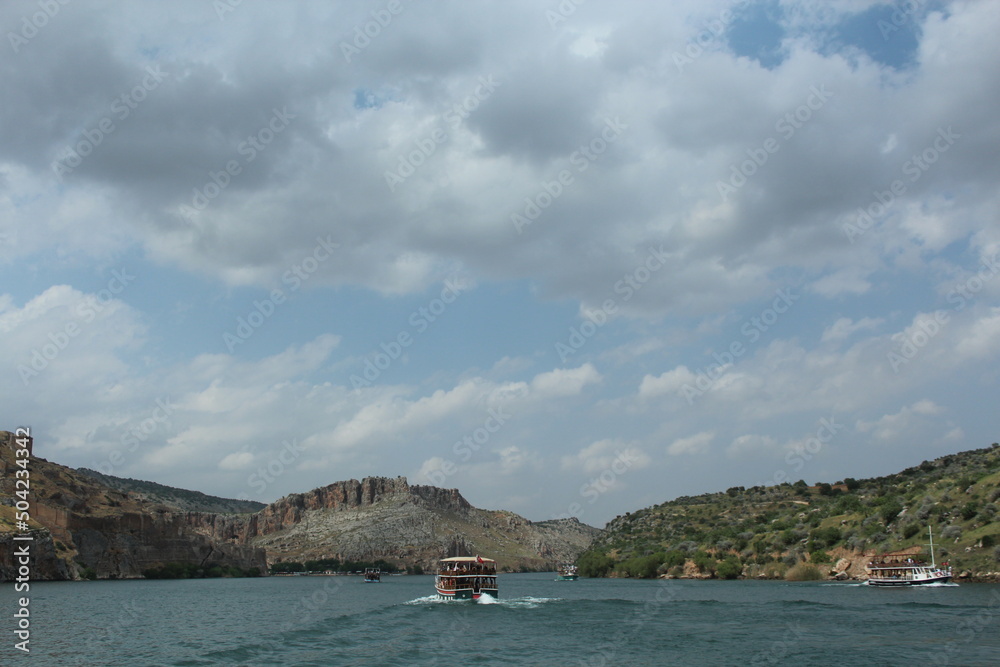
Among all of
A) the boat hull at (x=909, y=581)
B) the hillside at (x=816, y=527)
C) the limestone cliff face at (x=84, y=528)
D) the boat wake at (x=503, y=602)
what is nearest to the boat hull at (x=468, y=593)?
the boat wake at (x=503, y=602)

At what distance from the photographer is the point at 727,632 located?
160 ft

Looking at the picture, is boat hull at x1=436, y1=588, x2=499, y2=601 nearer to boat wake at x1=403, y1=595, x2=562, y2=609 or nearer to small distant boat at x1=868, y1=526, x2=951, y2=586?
boat wake at x1=403, y1=595, x2=562, y2=609

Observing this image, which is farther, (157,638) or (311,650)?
(157,638)

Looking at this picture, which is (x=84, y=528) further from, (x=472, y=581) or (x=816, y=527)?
(x=816, y=527)

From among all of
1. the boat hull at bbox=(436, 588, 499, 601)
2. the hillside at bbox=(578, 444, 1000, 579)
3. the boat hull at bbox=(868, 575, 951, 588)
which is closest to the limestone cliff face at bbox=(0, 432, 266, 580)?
the boat hull at bbox=(436, 588, 499, 601)

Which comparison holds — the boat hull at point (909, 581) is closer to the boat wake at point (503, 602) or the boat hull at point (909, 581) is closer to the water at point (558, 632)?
the water at point (558, 632)

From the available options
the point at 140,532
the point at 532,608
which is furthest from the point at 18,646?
the point at 140,532

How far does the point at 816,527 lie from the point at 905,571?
32668 millimetres

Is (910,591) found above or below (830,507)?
below

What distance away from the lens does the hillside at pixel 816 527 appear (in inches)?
3177

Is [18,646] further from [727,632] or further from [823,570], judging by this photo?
[823,570]

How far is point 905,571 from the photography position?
246 ft

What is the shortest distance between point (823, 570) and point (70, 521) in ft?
488

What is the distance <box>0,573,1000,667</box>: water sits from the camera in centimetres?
4012
